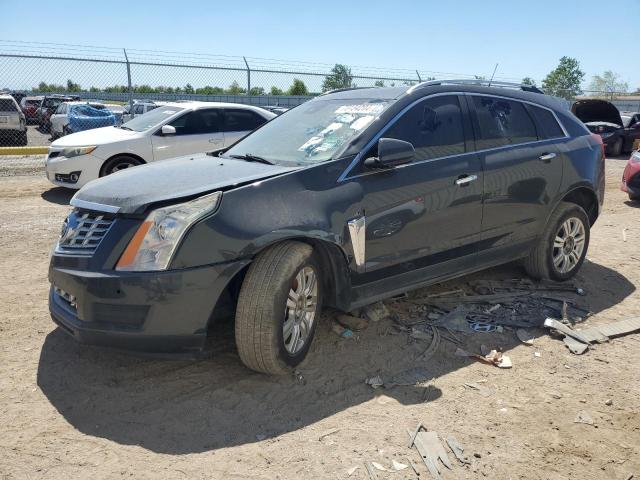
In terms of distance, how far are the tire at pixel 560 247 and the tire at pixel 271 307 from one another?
2605mm

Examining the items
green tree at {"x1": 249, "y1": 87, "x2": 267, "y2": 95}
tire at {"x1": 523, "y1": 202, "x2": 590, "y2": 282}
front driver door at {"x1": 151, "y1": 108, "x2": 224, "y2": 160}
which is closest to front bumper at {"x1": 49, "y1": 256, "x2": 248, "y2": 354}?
tire at {"x1": 523, "y1": 202, "x2": 590, "y2": 282}

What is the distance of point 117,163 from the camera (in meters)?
8.83

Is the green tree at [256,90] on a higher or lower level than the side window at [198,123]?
higher

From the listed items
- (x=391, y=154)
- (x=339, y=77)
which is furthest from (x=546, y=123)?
(x=339, y=77)

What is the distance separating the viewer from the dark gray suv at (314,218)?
301 cm

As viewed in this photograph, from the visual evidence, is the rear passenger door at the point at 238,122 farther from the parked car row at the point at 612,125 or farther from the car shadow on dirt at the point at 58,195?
the parked car row at the point at 612,125

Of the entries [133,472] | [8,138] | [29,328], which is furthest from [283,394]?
[8,138]

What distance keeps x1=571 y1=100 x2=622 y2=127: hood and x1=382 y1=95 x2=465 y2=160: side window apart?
44.5ft

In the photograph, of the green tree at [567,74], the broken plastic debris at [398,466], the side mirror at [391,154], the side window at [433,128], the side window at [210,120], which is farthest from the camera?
the green tree at [567,74]

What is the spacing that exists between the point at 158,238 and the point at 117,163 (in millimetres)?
6399

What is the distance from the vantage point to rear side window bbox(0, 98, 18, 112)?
1592cm

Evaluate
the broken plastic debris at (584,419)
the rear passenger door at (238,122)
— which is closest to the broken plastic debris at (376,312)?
the broken plastic debris at (584,419)

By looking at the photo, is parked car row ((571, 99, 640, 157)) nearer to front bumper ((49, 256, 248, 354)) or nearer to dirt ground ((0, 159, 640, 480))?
dirt ground ((0, 159, 640, 480))

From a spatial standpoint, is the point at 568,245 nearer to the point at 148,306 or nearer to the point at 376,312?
the point at 376,312
